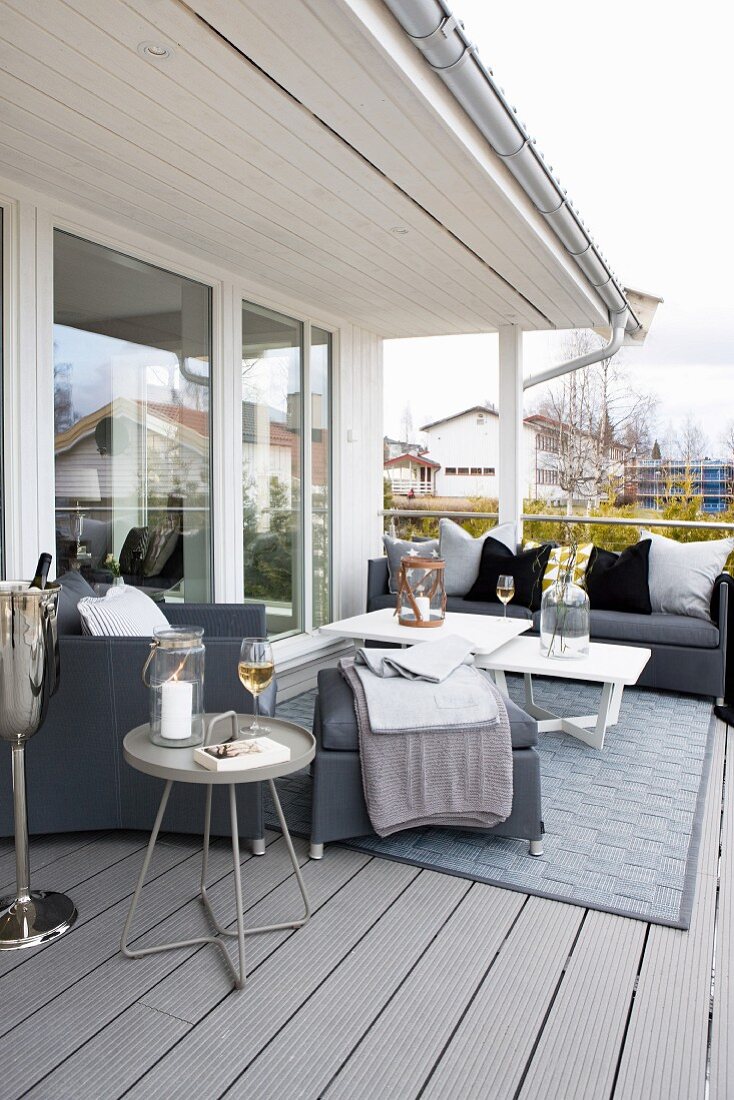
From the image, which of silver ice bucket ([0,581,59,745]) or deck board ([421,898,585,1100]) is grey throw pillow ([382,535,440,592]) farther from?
silver ice bucket ([0,581,59,745])

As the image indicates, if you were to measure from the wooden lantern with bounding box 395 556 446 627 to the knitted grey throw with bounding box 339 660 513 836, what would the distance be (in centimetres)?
160

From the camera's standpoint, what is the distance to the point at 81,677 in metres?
2.56

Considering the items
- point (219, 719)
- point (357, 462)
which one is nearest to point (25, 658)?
point (219, 719)

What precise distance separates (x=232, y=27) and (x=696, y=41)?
9.16 meters

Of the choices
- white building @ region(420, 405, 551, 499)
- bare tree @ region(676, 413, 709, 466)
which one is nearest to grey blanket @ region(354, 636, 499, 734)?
white building @ region(420, 405, 551, 499)

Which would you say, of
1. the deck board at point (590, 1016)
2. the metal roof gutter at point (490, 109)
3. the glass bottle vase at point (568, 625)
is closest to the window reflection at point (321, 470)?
the metal roof gutter at point (490, 109)

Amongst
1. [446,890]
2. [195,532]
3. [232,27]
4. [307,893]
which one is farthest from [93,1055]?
[195,532]

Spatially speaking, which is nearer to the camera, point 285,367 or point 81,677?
point 81,677

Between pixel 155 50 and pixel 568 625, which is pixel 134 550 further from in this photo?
pixel 155 50

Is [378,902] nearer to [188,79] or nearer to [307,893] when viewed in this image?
[307,893]

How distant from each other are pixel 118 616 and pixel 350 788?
3.17 feet

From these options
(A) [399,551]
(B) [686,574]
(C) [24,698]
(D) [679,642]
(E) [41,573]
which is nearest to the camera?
(C) [24,698]

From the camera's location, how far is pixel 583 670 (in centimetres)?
335

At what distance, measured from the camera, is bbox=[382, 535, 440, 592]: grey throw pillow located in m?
5.59
